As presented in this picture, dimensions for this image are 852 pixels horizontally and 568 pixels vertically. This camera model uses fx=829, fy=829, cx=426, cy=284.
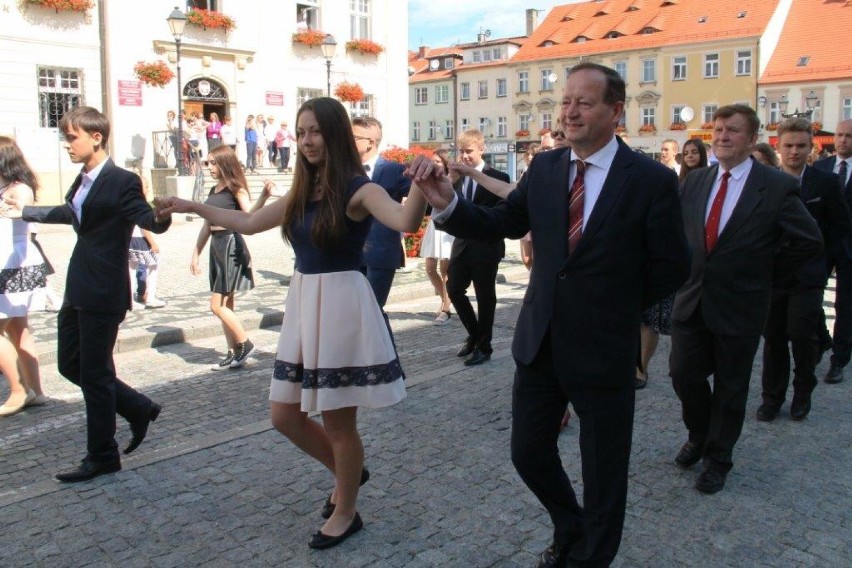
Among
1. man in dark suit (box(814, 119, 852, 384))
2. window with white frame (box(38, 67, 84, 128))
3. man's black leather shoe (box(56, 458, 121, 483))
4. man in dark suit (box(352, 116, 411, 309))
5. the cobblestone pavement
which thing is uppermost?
window with white frame (box(38, 67, 84, 128))

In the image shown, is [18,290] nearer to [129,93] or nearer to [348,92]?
[129,93]

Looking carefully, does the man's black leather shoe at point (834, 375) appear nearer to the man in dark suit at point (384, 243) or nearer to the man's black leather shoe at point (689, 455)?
the man's black leather shoe at point (689, 455)

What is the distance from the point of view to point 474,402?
592cm

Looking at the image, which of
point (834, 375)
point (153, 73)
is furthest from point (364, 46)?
point (834, 375)

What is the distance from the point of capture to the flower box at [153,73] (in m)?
23.1

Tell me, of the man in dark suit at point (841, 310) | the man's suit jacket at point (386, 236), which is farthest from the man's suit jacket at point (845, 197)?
the man's suit jacket at point (386, 236)

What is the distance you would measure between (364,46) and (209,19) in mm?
6206

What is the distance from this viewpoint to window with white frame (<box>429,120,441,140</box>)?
76250 millimetres

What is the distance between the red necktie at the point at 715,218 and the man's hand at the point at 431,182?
198cm

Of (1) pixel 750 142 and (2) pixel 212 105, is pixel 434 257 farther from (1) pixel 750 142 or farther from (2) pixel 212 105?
(2) pixel 212 105

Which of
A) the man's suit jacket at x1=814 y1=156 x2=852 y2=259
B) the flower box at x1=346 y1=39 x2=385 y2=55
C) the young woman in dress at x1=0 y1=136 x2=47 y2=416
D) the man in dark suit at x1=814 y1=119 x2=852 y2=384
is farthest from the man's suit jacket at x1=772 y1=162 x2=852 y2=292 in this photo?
the flower box at x1=346 y1=39 x2=385 y2=55

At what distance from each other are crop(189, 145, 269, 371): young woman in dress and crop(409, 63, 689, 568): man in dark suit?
4322mm

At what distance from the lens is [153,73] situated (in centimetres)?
2320

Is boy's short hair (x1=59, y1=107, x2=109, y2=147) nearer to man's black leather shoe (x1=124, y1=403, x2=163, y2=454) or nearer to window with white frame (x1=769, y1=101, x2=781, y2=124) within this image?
man's black leather shoe (x1=124, y1=403, x2=163, y2=454)
